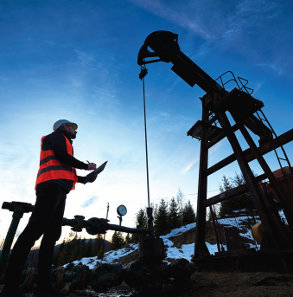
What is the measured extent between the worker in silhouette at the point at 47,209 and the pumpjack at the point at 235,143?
372cm

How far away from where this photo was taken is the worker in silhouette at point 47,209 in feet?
4.87

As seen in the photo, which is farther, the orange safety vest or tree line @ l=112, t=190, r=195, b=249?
tree line @ l=112, t=190, r=195, b=249

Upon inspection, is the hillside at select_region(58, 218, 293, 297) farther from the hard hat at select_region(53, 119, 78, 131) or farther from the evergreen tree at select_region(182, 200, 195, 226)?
the evergreen tree at select_region(182, 200, 195, 226)

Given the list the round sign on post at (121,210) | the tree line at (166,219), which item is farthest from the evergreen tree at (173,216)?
the round sign on post at (121,210)

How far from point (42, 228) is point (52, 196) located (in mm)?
301

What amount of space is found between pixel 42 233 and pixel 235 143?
5.00 m

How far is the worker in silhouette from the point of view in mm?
1484

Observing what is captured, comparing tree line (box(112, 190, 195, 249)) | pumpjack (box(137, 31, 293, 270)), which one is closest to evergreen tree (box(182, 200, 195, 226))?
tree line (box(112, 190, 195, 249))

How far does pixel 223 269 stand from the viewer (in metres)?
4.02

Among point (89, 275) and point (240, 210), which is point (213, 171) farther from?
point (240, 210)

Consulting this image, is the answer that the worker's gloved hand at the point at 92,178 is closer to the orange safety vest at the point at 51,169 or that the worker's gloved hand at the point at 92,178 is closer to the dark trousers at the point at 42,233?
the orange safety vest at the point at 51,169

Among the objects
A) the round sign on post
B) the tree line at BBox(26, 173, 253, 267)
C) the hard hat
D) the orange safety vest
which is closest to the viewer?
the orange safety vest

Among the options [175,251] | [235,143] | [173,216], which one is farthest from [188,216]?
[235,143]

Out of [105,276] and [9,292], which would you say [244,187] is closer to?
[105,276]
